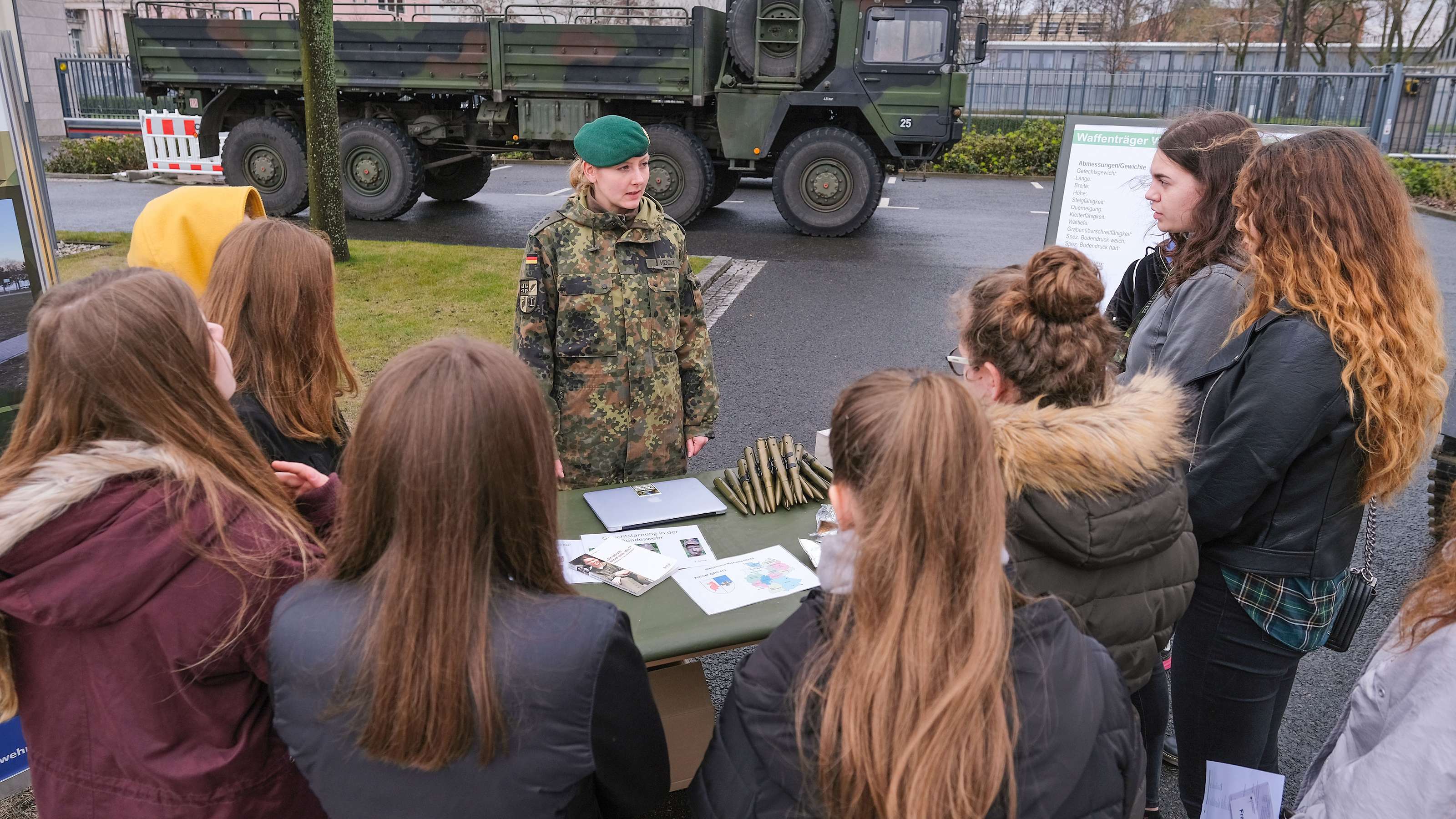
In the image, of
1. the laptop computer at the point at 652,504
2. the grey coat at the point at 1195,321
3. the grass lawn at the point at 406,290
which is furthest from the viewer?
the grass lawn at the point at 406,290

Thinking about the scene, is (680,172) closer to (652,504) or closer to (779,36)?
(779,36)

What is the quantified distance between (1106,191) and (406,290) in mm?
5674

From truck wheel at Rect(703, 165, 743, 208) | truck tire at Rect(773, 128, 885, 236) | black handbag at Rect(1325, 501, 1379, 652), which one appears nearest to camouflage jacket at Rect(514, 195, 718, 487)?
black handbag at Rect(1325, 501, 1379, 652)

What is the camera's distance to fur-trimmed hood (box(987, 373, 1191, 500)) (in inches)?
68.7

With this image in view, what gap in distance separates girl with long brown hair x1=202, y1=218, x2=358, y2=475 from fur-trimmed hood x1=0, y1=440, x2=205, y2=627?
82 centimetres

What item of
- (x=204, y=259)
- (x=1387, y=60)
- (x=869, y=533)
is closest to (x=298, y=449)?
(x=204, y=259)

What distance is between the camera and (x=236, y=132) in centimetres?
1237

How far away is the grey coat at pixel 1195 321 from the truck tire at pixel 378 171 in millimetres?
10934

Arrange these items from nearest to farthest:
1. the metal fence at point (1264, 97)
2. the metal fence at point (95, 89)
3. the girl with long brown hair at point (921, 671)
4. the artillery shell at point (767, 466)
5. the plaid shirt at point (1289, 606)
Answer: the girl with long brown hair at point (921, 671), the plaid shirt at point (1289, 606), the artillery shell at point (767, 466), the metal fence at point (1264, 97), the metal fence at point (95, 89)

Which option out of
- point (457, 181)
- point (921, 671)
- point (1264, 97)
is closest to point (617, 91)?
point (457, 181)

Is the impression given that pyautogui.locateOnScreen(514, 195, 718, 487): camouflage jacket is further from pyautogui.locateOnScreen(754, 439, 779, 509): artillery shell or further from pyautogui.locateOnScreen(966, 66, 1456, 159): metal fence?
pyautogui.locateOnScreen(966, 66, 1456, 159): metal fence

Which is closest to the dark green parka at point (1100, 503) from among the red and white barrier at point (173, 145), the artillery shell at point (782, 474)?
the artillery shell at point (782, 474)

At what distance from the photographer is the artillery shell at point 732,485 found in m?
2.90

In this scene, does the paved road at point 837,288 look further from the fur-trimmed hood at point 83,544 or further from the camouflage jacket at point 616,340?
the fur-trimmed hood at point 83,544
